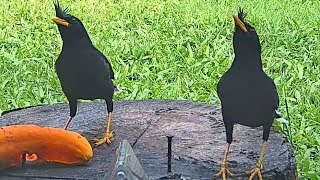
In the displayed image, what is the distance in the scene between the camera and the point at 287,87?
4.04m

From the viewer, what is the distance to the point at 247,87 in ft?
6.04

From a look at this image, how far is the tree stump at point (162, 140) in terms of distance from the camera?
2.05 meters

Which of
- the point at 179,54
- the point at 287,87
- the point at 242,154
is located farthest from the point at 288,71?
the point at 242,154

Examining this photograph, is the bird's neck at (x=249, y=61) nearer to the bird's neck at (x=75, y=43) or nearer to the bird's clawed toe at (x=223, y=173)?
the bird's clawed toe at (x=223, y=173)

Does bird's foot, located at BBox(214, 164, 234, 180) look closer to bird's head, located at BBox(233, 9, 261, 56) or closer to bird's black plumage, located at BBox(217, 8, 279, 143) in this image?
bird's black plumage, located at BBox(217, 8, 279, 143)

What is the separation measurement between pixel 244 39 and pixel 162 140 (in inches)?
26.0

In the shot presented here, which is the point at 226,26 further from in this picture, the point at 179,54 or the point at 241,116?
the point at 241,116

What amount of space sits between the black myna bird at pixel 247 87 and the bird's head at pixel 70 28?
19.0 inches

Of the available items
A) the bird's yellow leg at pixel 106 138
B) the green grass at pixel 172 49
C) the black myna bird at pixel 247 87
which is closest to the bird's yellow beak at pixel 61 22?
the bird's yellow leg at pixel 106 138

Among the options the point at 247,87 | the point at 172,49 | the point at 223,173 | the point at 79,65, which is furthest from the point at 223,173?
the point at 172,49

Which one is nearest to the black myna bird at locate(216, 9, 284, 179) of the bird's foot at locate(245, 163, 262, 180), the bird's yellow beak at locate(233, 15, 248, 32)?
the bird's yellow beak at locate(233, 15, 248, 32)

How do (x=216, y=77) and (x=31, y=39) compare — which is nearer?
(x=216, y=77)

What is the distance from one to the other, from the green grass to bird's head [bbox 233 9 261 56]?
4.30 ft

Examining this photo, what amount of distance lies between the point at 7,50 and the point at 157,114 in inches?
91.3
